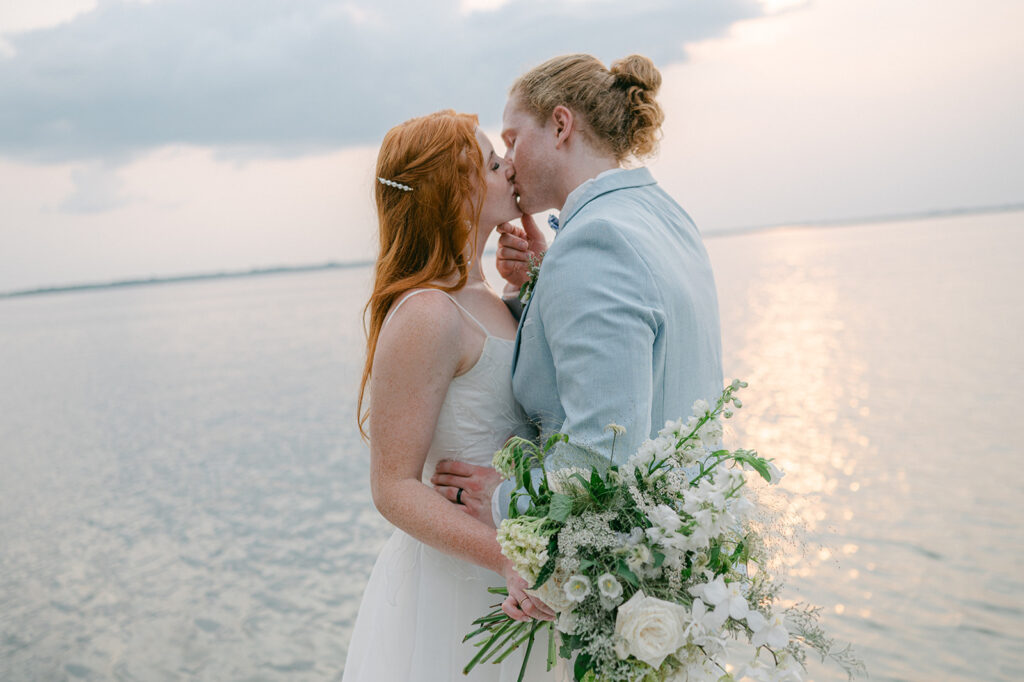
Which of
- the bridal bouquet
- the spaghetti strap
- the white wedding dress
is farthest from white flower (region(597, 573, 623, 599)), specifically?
the spaghetti strap

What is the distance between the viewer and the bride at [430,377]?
2756 millimetres

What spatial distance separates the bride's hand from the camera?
2.21m

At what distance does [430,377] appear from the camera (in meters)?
2.78

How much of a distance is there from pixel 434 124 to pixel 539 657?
187 cm

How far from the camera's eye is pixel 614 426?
2.05 metres

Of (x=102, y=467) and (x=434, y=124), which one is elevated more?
(x=434, y=124)

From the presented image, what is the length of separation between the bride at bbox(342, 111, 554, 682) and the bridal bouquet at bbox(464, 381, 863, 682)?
0.73 metres

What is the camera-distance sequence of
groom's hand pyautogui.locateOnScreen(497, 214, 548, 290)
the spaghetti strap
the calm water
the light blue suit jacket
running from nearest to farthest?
the light blue suit jacket
the spaghetti strap
groom's hand pyautogui.locateOnScreen(497, 214, 548, 290)
the calm water

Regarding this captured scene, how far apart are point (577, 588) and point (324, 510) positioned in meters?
12.1

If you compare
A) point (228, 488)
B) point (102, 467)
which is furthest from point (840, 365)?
point (102, 467)

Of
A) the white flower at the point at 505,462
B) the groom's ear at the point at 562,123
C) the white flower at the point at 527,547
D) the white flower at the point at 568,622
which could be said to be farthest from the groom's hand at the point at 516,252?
the white flower at the point at 568,622

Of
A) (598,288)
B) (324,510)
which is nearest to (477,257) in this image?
(598,288)

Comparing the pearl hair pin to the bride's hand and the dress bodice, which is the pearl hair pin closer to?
the dress bodice

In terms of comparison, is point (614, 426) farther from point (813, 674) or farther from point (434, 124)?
point (813, 674)
